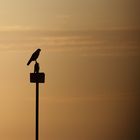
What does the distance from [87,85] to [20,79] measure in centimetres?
50

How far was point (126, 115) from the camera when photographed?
84.8 inches

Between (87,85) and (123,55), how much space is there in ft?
1.14

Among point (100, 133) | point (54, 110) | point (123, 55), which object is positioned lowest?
point (100, 133)

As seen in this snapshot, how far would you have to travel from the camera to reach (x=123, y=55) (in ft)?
7.02

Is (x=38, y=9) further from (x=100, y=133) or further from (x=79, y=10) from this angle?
(x=100, y=133)

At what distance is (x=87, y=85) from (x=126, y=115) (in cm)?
37

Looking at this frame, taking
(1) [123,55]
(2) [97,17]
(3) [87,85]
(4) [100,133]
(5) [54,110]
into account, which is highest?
(2) [97,17]

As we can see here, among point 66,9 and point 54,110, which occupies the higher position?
point 66,9

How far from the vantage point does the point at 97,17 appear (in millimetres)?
2115

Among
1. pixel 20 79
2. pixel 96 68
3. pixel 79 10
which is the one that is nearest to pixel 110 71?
pixel 96 68

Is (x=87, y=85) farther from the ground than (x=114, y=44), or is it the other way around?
(x=114, y=44)

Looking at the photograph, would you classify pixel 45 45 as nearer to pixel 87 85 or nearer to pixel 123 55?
pixel 87 85

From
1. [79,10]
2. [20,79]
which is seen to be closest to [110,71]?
[79,10]

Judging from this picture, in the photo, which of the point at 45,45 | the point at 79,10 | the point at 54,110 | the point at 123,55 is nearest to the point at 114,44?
the point at 123,55
